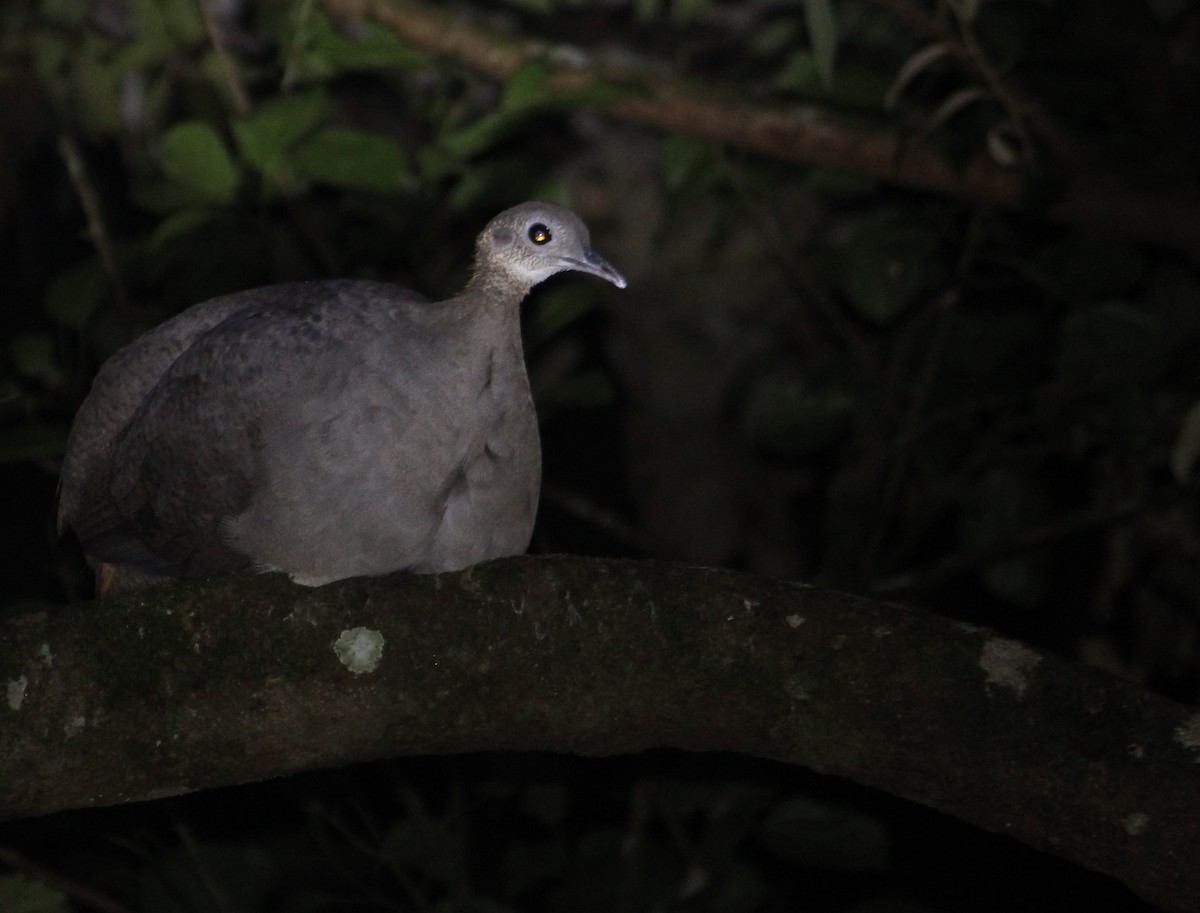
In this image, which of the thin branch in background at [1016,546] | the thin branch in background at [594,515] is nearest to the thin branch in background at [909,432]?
the thin branch in background at [1016,546]

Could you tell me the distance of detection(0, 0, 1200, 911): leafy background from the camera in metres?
3.43

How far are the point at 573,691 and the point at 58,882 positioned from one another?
1.53m

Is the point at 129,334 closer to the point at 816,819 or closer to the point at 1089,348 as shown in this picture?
the point at 816,819

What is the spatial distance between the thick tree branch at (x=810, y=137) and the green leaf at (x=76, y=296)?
99 cm

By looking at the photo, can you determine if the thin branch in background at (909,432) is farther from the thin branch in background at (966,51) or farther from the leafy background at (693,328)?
the thin branch in background at (966,51)

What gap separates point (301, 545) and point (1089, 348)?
2230mm

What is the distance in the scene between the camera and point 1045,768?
2.07 m

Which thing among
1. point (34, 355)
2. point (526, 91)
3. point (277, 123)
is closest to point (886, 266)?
point (526, 91)

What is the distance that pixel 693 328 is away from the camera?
4.90 meters

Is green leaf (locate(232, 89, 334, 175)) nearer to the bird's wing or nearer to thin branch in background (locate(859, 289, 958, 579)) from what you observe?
the bird's wing


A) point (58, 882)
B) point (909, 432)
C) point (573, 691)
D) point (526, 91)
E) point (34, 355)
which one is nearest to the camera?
point (573, 691)

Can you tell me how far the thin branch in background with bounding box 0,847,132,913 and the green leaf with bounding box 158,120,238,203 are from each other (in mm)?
1571

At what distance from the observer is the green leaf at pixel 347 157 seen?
3236 mm

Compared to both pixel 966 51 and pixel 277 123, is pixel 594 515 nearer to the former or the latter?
pixel 277 123
